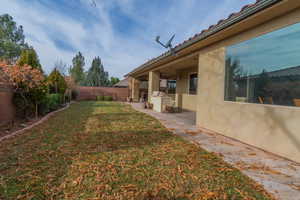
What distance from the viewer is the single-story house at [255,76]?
9.73 ft

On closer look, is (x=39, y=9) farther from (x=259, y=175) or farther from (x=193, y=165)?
(x=259, y=175)

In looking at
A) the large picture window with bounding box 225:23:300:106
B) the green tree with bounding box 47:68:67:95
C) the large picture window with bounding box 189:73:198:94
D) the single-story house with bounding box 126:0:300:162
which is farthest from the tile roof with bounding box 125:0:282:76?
the green tree with bounding box 47:68:67:95

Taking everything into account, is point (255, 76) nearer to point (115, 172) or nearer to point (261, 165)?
point (261, 165)

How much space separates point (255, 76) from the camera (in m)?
3.75

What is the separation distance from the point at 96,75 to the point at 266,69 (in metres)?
39.1

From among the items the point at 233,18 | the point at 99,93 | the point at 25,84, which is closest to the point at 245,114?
the point at 233,18

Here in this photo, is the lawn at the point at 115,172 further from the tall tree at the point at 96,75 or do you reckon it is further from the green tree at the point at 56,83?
the tall tree at the point at 96,75

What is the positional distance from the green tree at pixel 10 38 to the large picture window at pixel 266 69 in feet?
108

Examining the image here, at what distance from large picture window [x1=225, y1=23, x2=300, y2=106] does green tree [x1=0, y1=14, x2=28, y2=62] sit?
33061mm

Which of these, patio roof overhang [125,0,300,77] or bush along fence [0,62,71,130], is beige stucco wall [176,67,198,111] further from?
bush along fence [0,62,71,130]

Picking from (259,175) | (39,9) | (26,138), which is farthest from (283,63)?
(39,9)

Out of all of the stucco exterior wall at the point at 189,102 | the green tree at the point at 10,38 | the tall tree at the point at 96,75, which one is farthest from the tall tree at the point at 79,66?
the stucco exterior wall at the point at 189,102

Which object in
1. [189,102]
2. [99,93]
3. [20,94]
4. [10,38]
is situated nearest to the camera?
[20,94]

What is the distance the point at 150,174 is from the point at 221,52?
4256 mm
